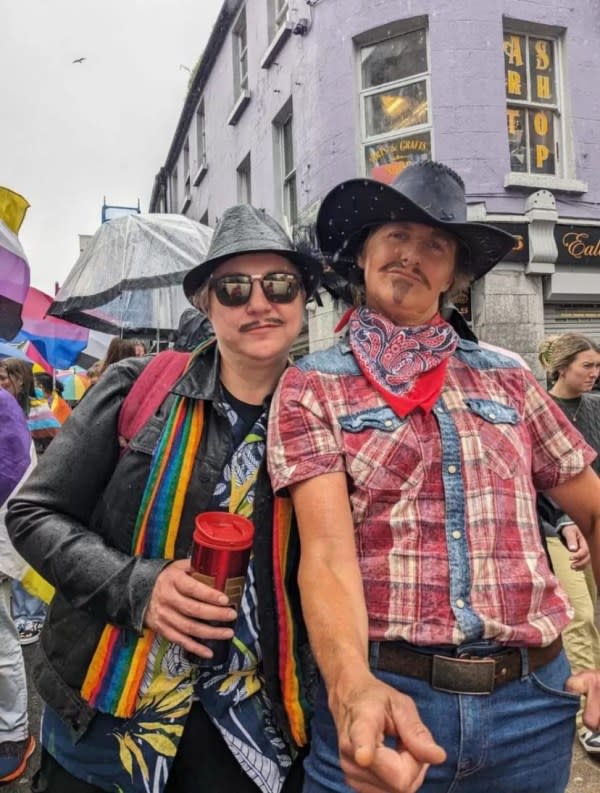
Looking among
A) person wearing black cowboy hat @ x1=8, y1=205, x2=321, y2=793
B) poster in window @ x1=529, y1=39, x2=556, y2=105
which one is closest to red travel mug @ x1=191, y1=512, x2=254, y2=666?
person wearing black cowboy hat @ x1=8, y1=205, x2=321, y2=793

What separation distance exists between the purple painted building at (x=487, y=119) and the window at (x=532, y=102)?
0.06 ft

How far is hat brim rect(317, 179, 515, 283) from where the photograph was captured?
145 centimetres

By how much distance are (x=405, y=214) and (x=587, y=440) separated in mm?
2233

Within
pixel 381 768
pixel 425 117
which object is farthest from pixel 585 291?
pixel 381 768

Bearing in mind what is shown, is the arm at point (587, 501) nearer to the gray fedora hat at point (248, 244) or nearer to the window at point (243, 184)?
the gray fedora hat at point (248, 244)

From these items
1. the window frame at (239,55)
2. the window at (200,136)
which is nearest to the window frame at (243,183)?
the window frame at (239,55)

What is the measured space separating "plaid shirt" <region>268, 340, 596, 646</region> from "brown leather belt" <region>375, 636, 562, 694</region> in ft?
0.12

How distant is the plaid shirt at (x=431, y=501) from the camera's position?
128 centimetres

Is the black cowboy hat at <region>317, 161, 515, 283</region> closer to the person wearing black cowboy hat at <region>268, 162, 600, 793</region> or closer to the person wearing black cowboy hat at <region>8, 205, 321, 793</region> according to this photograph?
the person wearing black cowboy hat at <region>268, 162, 600, 793</region>

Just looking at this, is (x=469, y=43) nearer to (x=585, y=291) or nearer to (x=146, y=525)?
(x=585, y=291)

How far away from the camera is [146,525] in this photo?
4.97ft

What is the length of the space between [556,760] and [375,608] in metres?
0.52

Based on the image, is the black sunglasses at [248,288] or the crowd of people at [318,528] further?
the black sunglasses at [248,288]

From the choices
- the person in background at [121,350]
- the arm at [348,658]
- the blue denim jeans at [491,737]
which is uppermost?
the person in background at [121,350]
